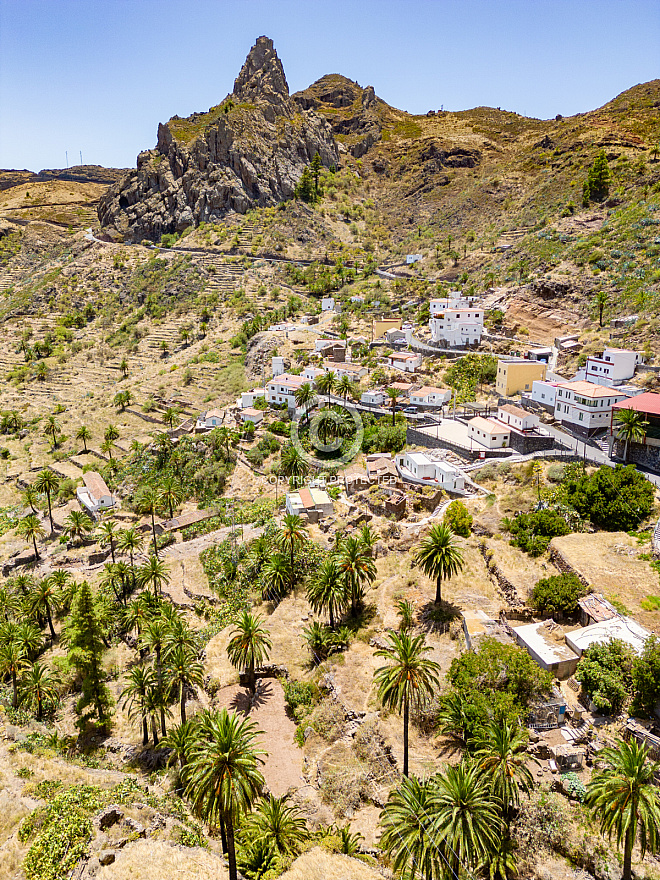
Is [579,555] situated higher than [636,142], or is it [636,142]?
[636,142]

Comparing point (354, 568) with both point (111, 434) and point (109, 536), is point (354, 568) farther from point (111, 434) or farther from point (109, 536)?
point (111, 434)

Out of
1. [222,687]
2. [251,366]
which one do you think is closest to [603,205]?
[251,366]

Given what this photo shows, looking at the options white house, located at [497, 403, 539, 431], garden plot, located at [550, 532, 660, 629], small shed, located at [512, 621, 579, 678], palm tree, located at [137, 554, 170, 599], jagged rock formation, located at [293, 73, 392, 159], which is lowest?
palm tree, located at [137, 554, 170, 599]

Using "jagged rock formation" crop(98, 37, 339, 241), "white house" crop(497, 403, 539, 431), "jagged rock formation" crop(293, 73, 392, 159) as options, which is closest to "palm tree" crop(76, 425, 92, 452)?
"white house" crop(497, 403, 539, 431)

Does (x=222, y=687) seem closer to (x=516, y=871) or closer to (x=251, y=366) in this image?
(x=516, y=871)

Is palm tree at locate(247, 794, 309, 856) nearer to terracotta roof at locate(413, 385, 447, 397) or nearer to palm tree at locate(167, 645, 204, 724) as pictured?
palm tree at locate(167, 645, 204, 724)
